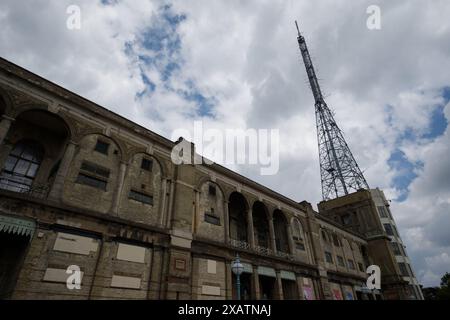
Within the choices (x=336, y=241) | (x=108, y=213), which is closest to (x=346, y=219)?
(x=336, y=241)

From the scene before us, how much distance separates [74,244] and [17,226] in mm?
2518

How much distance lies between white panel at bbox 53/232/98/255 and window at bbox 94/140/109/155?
17.7 feet

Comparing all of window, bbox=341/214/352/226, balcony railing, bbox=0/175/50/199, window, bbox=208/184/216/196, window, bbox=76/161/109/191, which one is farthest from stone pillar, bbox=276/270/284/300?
window, bbox=341/214/352/226

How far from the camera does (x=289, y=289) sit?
23.0 m

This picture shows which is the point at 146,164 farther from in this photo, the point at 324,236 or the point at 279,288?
the point at 324,236

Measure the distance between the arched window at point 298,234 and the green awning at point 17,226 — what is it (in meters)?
21.7

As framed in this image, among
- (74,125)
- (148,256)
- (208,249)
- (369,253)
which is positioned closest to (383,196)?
(369,253)

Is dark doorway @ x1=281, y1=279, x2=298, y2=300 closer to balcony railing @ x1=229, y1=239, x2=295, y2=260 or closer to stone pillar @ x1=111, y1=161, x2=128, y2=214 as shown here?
balcony railing @ x1=229, y1=239, x2=295, y2=260

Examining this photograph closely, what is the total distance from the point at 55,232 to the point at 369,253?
131 feet

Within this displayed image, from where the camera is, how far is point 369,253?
124 feet

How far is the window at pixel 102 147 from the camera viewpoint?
53.0 feet

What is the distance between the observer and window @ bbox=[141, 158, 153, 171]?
18.0 m

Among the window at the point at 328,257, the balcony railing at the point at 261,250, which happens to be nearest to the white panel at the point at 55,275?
the balcony railing at the point at 261,250
